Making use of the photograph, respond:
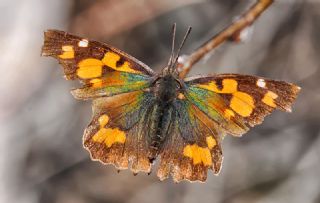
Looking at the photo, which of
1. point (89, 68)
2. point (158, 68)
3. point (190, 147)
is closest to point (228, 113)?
point (190, 147)

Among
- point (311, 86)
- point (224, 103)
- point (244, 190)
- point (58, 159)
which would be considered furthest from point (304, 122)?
point (224, 103)

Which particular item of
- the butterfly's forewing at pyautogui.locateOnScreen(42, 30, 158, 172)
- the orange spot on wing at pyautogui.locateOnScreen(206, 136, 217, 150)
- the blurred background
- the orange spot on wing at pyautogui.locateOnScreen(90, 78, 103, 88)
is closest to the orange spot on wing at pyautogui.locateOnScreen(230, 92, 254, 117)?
the orange spot on wing at pyautogui.locateOnScreen(206, 136, 217, 150)

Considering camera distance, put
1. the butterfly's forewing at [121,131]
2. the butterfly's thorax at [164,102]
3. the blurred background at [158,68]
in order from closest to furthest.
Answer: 1. the butterfly's forewing at [121,131]
2. the butterfly's thorax at [164,102]
3. the blurred background at [158,68]

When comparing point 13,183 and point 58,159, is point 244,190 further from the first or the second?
point 13,183

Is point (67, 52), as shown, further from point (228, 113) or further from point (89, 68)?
point (228, 113)

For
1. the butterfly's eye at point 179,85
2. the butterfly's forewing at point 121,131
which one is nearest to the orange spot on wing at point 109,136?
the butterfly's forewing at point 121,131

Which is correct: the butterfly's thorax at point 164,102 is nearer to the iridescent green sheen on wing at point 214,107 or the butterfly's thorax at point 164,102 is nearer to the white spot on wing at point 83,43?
the iridescent green sheen on wing at point 214,107
